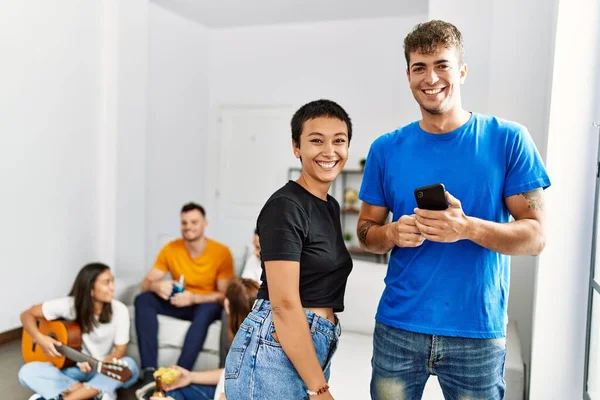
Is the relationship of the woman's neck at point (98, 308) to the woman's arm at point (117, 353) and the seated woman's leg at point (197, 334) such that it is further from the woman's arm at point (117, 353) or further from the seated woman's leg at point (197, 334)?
the seated woman's leg at point (197, 334)

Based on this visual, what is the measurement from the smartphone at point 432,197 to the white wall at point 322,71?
4609mm

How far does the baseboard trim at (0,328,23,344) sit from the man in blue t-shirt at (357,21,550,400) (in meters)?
3.58

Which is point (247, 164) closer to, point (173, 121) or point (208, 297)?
point (173, 121)

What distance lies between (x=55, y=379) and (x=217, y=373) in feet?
2.98

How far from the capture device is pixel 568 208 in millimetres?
2209

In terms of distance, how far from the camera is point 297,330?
4.09 ft

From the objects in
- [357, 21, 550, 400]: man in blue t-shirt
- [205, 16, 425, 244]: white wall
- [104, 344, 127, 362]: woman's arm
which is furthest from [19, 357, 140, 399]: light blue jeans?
[205, 16, 425, 244]: white wall

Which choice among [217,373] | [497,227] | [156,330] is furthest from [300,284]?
[156,330]

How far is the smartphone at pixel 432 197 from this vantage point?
1230 mm

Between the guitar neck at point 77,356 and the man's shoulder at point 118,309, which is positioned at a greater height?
the man's shoulder at point 118,309

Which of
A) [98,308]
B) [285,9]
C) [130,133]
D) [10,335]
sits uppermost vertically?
[285,9]

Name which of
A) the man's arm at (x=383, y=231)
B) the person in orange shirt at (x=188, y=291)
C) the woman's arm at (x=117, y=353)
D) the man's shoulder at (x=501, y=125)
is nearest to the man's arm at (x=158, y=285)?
the person in orange shirt at (x=188, y=291)

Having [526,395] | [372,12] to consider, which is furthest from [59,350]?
[372,12]

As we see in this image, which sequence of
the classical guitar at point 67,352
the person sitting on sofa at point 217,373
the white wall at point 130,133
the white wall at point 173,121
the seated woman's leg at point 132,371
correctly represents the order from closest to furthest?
the person sitting on sofa at point 217,373
the classical guitar at point 67,352
the seated woman's leg at point 132,371
the white wall at point 130,133
the white wall at point 173,121
